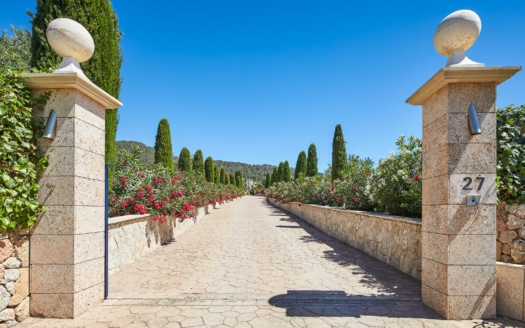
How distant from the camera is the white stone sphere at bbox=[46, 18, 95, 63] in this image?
3.14m

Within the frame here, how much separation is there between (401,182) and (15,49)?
2192 cm

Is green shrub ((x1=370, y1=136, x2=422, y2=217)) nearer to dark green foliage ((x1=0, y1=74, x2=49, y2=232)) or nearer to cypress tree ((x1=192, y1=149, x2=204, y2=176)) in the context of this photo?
dark green foliage ((x1=0, y1=74, x2=49, y2=232))

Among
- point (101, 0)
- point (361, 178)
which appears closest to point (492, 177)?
point (361, 178)

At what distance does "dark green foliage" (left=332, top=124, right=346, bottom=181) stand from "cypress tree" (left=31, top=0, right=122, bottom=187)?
12.2 metres

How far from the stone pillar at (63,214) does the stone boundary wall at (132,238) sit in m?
1.60

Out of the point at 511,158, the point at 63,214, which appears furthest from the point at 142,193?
the point at 511,158

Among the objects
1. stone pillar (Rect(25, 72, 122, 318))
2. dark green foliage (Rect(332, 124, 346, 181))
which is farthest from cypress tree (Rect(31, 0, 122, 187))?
dark green foliage (Rect(332, 124, 346, 181))

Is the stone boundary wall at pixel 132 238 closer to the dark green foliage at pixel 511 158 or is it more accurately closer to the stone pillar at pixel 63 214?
the stone pillar at pixel 63 214

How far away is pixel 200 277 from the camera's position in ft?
14.9

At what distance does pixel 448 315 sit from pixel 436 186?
146cm

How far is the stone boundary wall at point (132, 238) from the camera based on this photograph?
486cm

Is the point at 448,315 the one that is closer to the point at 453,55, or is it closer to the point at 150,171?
the point at 453,55

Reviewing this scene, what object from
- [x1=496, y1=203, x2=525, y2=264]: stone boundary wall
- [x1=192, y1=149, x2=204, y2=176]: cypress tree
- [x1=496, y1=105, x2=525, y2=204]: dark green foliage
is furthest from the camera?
[x1=192, y1=149, x2=204, y2=176]: cypress tree

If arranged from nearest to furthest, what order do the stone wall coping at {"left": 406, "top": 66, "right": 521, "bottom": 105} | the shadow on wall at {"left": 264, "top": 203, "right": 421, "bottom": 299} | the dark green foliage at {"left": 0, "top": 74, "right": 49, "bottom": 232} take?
1. the dark green foliage at {"left": 0, "top": 74, "right": 49, "bottom": 232}
2. the stone wall coping at {"left": 406, "top": 66, "right": 521, "bottom": 105}
3. the shadow on wall at {"left": 264, "top": 203, "right": 421, "bottom": 299}
